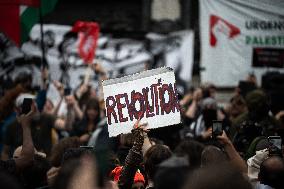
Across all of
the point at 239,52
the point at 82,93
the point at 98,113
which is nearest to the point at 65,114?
the point at 82,93

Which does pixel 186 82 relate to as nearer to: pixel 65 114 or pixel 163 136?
pixel 65 114

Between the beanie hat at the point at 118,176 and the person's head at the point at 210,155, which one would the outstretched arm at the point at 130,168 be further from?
the person's head at the point at 210,155

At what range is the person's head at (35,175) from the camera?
5500mm

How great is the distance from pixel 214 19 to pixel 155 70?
4.28 meters

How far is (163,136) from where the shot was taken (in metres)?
7.98

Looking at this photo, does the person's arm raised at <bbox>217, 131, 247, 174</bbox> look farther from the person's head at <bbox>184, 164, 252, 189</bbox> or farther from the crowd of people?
the person's head at <bbox>184, 164, 252, 189</bbox>

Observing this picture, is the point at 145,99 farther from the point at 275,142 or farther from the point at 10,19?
the point at 10,19

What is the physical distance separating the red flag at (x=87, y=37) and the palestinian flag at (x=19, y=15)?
1.74 metres

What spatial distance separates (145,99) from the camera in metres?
5.45

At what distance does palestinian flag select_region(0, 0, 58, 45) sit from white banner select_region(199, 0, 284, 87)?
204 centimetres

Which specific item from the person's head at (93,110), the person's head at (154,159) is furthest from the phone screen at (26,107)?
the person's head at (93,110)

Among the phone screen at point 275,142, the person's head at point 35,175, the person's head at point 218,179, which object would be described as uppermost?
the person's head at point 218,179

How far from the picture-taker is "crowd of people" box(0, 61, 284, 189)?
322 centimetres

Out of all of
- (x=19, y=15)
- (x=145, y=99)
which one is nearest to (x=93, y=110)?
(x=19, y=15)
